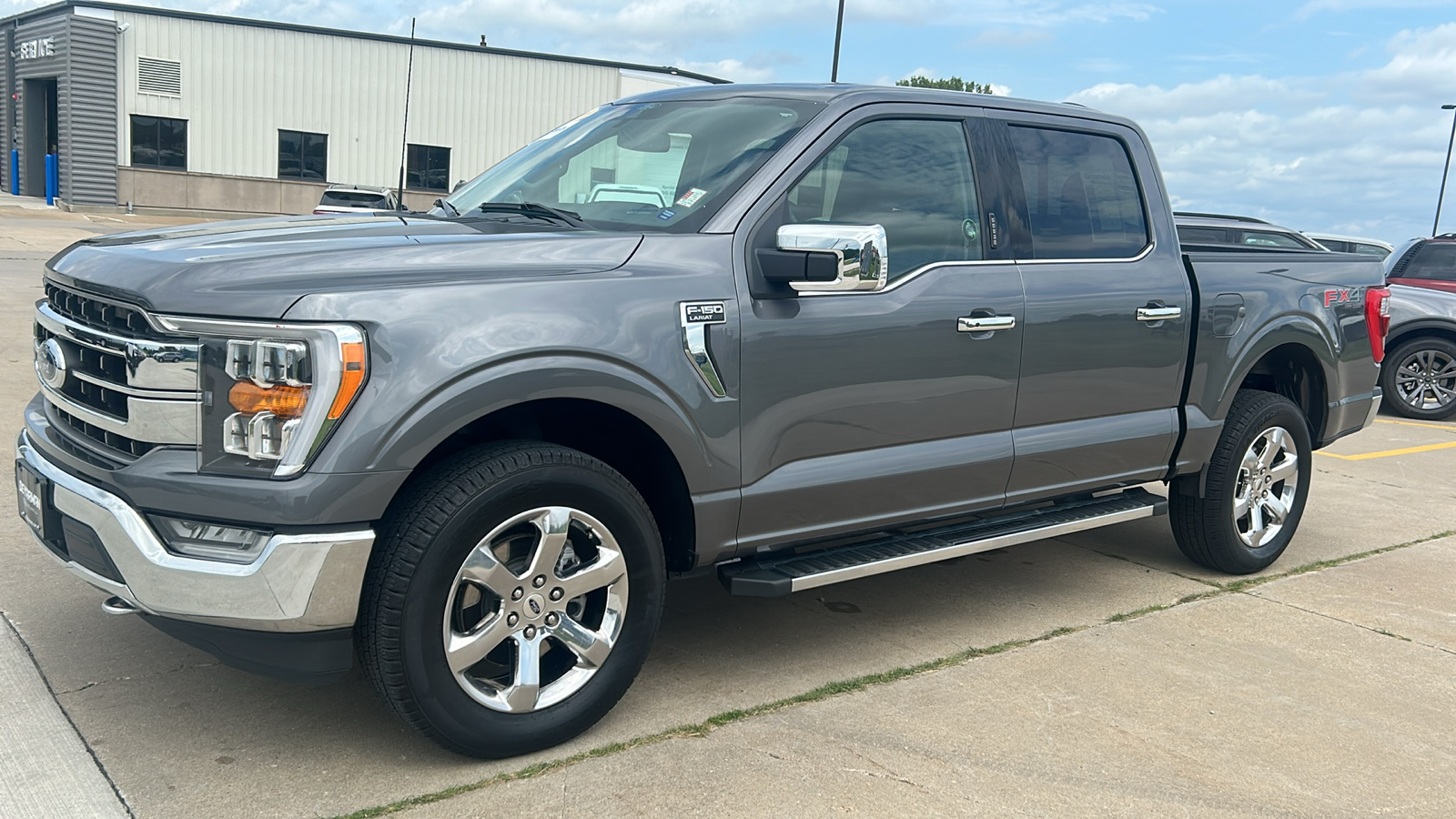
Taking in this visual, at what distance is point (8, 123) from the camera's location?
3731 cm

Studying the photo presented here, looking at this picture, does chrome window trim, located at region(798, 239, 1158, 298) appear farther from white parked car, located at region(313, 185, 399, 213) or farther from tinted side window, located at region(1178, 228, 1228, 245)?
white parked car, located at region(313, 185, 399, 213)

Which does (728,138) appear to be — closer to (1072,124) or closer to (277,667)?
(1072,124)

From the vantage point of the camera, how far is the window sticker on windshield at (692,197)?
3798mm

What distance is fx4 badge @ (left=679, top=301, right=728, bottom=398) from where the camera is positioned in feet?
11.4

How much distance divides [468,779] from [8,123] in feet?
136

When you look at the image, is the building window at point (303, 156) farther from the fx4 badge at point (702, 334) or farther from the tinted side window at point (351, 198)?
the fx4 badge at point (702, 334)

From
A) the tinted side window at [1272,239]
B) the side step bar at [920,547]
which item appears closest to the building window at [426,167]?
the tinted side window at [1272,239]

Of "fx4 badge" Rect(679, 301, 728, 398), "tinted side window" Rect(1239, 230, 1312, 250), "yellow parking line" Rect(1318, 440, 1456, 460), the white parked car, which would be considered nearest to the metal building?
the white parked car

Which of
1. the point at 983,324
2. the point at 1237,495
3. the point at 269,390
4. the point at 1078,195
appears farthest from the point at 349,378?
the point at 1237,495

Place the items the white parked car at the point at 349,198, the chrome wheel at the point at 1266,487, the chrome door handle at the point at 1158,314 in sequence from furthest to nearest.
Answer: the white parked car at the point at 349,198, the chrome wheel at the point at 1266,487, the chrome door handle at the point at 1158,314

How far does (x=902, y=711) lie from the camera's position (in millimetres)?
3752

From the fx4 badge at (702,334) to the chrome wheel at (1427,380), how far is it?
10.6m

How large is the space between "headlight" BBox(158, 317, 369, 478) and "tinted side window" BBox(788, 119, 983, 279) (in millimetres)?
1542

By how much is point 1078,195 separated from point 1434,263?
9.62m
